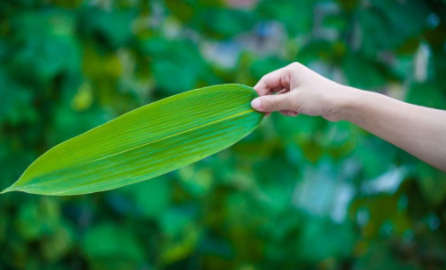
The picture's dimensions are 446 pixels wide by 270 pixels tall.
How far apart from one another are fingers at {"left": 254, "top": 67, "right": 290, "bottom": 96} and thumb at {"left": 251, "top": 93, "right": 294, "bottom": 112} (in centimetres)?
4

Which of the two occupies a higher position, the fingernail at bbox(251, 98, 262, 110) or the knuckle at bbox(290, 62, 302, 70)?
the knuckle at bbox(290, 62, 302, 70)

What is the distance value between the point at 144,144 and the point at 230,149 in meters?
0.85

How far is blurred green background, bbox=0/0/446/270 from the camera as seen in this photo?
113 cm

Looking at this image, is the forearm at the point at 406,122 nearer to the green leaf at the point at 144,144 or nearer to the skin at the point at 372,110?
the skin at the point at 372,110

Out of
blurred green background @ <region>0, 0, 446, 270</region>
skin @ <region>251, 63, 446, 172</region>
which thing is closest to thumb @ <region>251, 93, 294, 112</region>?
skin @ <region>251, 63, 446, 172</region>

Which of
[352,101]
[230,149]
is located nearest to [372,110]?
[352,101]

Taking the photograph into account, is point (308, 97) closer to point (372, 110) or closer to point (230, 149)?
point (372, 110)

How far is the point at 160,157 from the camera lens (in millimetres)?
496

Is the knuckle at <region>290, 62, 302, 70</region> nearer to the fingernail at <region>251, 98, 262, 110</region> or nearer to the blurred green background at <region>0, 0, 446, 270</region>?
the fingernail at <region>251, 98, 262, 110</region>

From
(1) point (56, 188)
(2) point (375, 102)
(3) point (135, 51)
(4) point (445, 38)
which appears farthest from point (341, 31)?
(1) point (56, 188)

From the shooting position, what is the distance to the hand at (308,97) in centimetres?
52

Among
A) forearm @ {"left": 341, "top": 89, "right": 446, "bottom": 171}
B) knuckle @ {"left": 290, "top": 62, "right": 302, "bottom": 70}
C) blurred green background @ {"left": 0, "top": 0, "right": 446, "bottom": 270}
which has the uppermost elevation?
knuckle @ {"left": 290, "top": 62, "right": 302, "bottom": 70}

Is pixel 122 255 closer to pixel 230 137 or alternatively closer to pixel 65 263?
pixel 65 263

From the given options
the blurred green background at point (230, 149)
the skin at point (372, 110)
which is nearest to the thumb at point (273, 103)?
the skin at point (372, 110)
